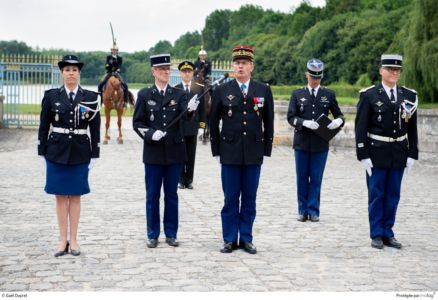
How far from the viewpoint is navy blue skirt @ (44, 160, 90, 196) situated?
7.10 meters

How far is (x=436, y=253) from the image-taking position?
7.61 metres

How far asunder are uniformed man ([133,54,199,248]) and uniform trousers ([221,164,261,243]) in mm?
552

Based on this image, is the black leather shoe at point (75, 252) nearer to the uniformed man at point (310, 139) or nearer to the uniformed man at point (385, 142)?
the uniformed man at point (385, 142)

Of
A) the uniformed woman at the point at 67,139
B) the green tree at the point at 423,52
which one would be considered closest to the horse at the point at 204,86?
the green tree at the point at 423,52

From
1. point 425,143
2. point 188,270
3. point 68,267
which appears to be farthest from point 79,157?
point 425,143

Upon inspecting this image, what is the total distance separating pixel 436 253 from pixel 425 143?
358 inches

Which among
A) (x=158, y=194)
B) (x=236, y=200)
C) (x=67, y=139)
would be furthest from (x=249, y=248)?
(x=67, y=139)

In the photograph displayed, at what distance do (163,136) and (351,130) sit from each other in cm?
1163

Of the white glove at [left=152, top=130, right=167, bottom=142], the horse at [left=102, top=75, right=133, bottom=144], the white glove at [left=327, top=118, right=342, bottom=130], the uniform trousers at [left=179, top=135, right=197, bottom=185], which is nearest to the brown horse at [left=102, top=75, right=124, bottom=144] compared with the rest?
the horse at [left=102, top=75, right=133, bottom=144]

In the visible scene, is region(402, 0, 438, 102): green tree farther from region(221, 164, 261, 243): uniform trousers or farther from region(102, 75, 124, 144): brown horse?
region(221, 164, 261, 243): uniform trousers

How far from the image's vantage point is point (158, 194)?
25.3ft

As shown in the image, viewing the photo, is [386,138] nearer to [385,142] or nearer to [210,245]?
[385,142]

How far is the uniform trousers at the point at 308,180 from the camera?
9344mm

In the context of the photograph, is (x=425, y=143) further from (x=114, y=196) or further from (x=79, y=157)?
(x=79, y=157)
